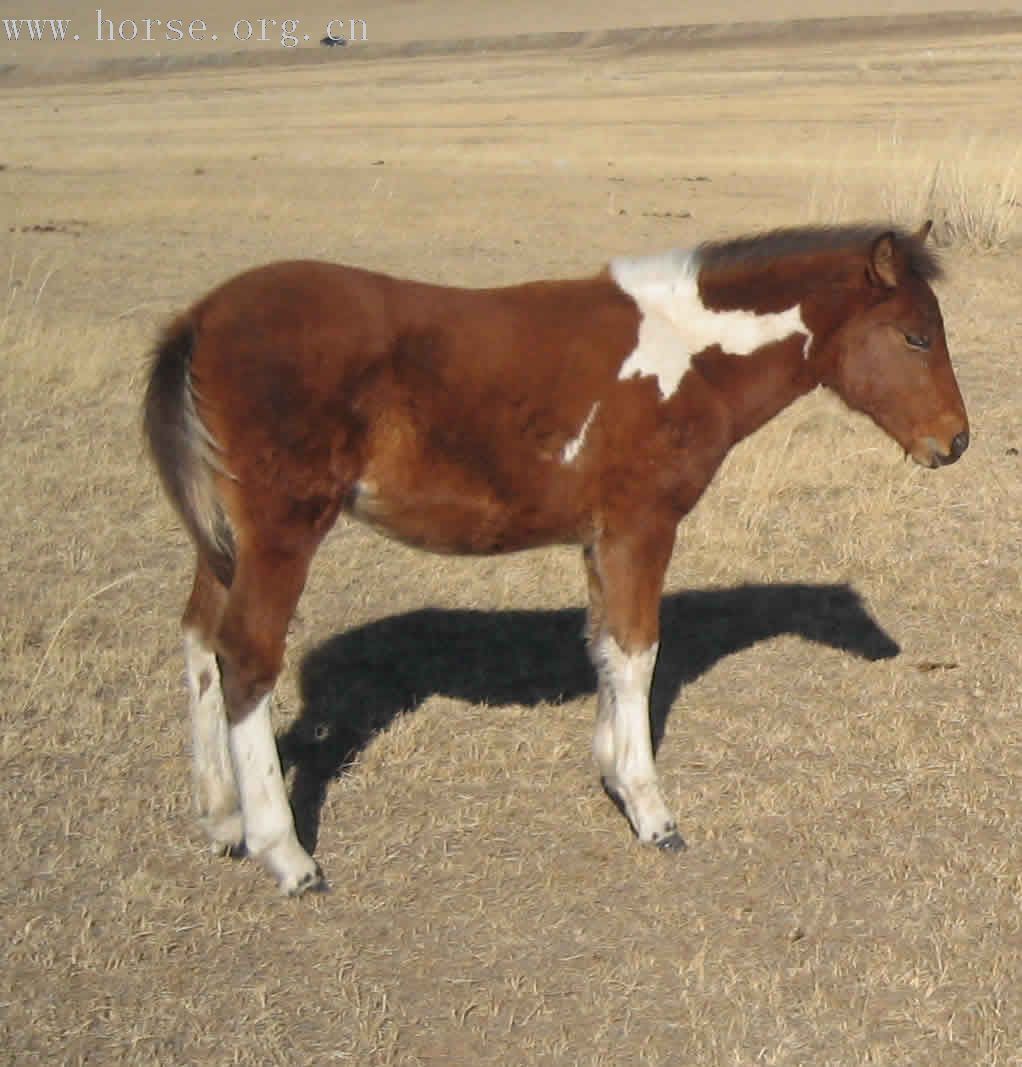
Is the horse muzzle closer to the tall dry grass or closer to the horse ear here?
the horse ear

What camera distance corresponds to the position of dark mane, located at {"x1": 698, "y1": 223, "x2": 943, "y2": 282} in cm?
497

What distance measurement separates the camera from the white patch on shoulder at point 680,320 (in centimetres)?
478

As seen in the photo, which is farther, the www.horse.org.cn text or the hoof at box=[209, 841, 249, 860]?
the www.horse.org.cn text

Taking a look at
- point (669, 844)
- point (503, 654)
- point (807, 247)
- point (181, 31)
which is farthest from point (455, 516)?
point (181, 31)

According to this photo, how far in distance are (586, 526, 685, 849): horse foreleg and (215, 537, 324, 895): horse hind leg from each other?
1.05 metres

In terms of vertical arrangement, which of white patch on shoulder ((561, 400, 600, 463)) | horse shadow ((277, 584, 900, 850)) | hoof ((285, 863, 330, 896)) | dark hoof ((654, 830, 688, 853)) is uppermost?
white patch on shoulder ((561, 400, 600, 463))

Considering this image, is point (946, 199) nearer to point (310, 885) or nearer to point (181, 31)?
point (310, 885)

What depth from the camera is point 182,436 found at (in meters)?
4.30

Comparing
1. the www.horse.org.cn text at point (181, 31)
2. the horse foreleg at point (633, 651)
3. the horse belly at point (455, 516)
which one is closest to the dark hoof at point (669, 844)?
the horse foreleg at point (633, 651)

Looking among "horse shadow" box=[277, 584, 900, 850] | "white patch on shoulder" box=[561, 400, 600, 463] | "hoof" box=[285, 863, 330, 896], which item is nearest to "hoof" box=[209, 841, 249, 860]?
"hoof" box=[285, 863, 330, 896]

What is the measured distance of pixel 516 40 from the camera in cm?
8325

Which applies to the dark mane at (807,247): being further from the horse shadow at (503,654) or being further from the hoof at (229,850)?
the hoof at (229,850)

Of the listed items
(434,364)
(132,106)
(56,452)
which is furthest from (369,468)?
(132,106)

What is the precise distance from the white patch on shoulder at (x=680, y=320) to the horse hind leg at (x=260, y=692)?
1.36 m
